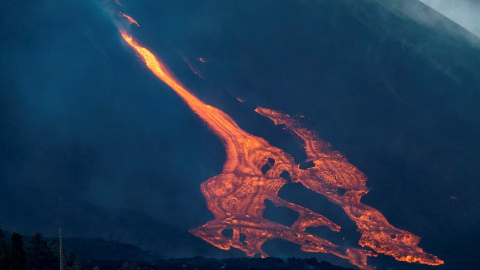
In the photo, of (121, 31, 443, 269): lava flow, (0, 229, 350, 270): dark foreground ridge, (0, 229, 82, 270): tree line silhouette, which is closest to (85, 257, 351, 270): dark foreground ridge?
(0, 229, 350, 270): dark foreground ridge

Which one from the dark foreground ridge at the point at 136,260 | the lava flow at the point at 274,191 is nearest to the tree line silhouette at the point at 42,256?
the dark foreground ridge at the point at 136,260

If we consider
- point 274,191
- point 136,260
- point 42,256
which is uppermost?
point 274,191

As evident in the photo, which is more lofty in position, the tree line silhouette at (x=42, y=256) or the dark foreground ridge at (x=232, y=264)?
the dark foreground ridge at (x=232, y=264)

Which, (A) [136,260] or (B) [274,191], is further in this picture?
(B) [274,191]

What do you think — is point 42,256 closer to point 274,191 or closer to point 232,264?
point 232,264

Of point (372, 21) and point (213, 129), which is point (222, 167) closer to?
point (213, 129)

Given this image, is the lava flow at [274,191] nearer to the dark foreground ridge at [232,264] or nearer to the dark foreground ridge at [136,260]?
the dark foreground ridge at [232,264]

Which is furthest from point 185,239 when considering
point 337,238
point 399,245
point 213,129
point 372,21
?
point 372,21

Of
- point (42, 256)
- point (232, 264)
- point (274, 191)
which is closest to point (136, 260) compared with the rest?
point (232, 264)
